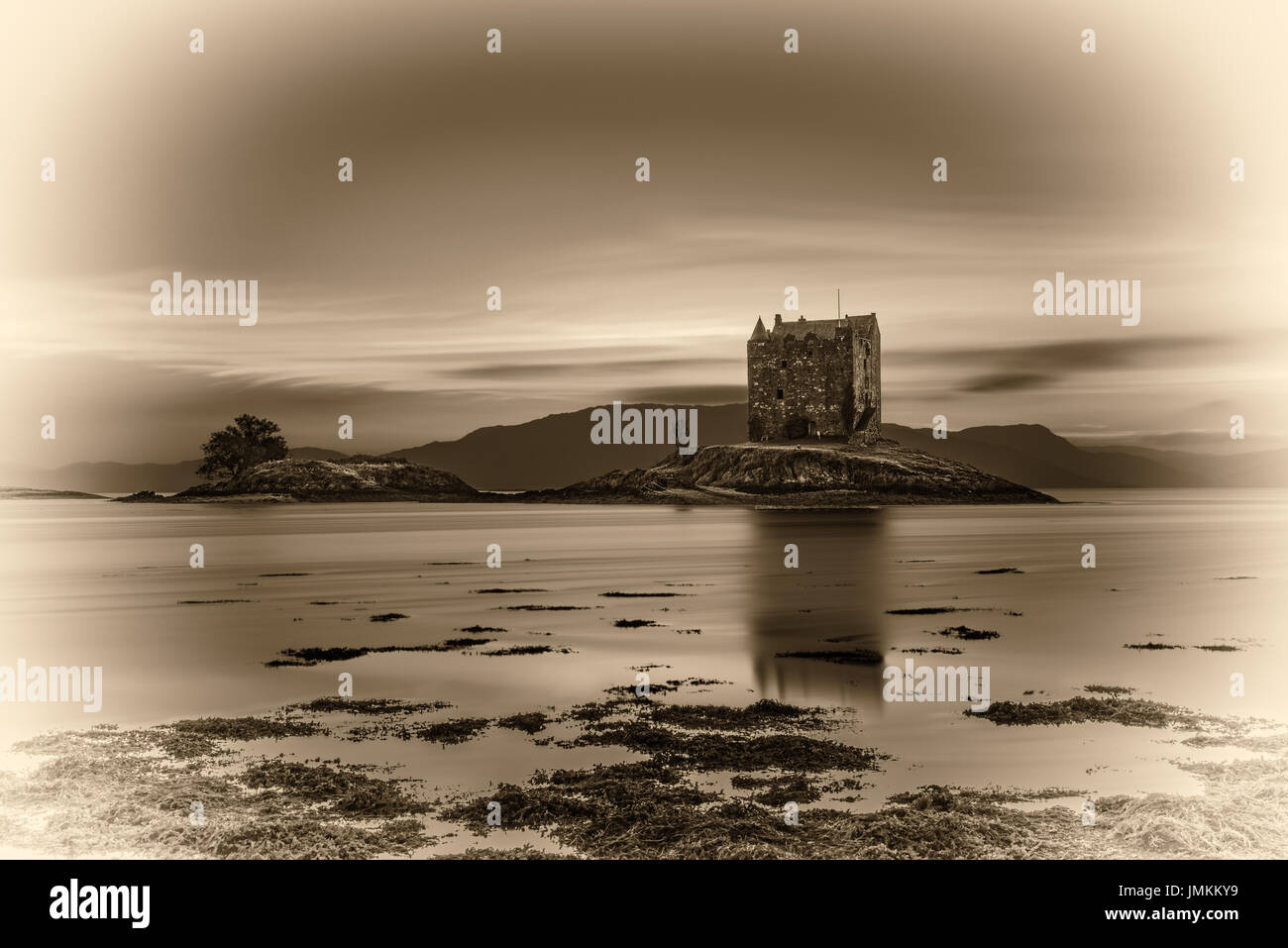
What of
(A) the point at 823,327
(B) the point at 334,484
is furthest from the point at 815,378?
(B) the point at 334,484

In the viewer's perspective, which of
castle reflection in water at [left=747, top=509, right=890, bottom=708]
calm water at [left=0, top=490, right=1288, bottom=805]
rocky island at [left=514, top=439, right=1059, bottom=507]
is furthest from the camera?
rocky island at [left=514, top=439, right=1059, bottom=507]

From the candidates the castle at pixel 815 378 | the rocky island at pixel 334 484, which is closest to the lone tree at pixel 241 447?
the rocky island at pixel 334 484

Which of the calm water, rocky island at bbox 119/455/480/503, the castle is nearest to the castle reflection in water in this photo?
the calm water

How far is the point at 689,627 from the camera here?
2408cm

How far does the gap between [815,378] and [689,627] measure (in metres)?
95.6

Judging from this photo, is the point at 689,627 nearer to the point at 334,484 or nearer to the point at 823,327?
the point at 823,327

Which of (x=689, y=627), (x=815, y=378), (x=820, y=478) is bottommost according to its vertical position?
(x=689, y=627)

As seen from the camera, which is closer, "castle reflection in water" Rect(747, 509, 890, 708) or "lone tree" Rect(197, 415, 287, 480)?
"castle reflection in water" Rect(747, 509, 890, 708)

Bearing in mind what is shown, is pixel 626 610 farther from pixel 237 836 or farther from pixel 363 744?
pixel 237 836

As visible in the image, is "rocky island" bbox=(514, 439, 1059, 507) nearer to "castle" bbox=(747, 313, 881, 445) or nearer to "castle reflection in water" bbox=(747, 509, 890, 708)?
"castle" bbox=(747, 313, 881, 445)

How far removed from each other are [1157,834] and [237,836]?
8.72 metres

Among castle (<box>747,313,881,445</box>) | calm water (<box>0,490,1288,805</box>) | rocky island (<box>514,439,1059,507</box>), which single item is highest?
castle (<box>747,313,881,445</box>)

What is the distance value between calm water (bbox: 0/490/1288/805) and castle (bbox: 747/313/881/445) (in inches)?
2412

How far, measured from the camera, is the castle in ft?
381
